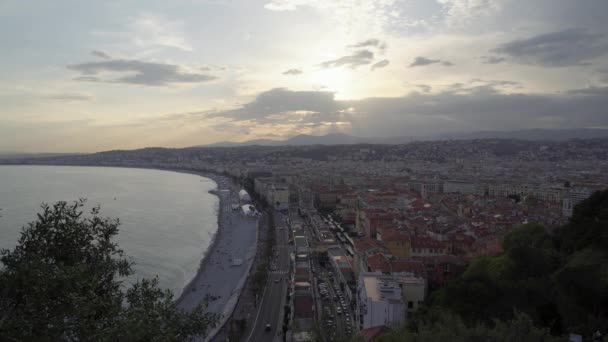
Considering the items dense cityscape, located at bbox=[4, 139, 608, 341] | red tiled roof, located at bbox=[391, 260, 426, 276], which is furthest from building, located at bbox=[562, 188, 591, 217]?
red tiled roof, located at bbox=[391, 260, 426, 276]

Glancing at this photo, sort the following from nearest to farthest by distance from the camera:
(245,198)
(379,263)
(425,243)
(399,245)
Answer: (379,263) → (399,245) → (425,243) → (245,198)

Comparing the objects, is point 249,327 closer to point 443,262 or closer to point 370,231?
point 443,262

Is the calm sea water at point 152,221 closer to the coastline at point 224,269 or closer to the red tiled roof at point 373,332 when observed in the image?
the coastline at point 224,269

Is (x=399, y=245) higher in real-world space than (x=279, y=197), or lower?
higher

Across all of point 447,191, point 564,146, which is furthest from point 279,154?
point 447,191

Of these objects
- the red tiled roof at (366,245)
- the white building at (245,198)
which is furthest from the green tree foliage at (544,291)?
the white building at (245,198)

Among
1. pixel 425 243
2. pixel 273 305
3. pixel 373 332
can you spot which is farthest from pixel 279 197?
pixel 373 332

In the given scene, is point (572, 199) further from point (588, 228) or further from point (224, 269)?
point (224, 269)

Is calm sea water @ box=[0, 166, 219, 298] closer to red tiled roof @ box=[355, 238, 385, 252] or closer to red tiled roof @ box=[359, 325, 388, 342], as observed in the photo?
red tiled roof @ box=[355, 238, 385, 252]
